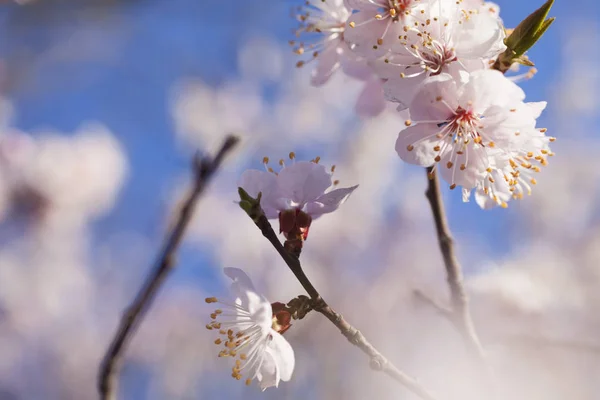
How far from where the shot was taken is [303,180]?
1.30 m

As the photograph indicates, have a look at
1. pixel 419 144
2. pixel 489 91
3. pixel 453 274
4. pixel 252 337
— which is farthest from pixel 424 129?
pixel 252 337

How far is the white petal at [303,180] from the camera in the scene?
4.24 feet

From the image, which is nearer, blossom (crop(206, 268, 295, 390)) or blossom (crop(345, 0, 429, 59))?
blossom (crop(206, 268, 295, 390))

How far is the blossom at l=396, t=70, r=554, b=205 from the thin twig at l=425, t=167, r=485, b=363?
74 millimetres

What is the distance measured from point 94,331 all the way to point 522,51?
6.25 meters

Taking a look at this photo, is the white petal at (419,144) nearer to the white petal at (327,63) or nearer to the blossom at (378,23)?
the blossom at (378,23)

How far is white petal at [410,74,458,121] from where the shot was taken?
3.90 ft

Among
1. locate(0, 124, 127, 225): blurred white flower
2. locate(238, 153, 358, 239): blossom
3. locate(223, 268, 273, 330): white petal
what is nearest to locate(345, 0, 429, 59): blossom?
locate(238, 153, 358, 239): blossom

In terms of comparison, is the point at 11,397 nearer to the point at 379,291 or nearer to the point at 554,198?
the point at 379,291

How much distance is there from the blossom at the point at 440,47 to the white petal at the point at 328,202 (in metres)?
0.24

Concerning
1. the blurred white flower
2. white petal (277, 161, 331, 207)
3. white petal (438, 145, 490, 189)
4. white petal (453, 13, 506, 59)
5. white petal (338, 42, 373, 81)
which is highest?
white petal (453, 13, 506, 59)

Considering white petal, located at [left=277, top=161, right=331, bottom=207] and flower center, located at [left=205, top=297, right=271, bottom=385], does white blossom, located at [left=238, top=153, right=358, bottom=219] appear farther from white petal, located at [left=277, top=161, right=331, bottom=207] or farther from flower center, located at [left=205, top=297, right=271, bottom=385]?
flower center, located at [left=205, top=297, right=271, bottom=385]

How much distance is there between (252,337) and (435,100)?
68 cm

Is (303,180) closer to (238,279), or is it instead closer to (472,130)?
(238,279)
